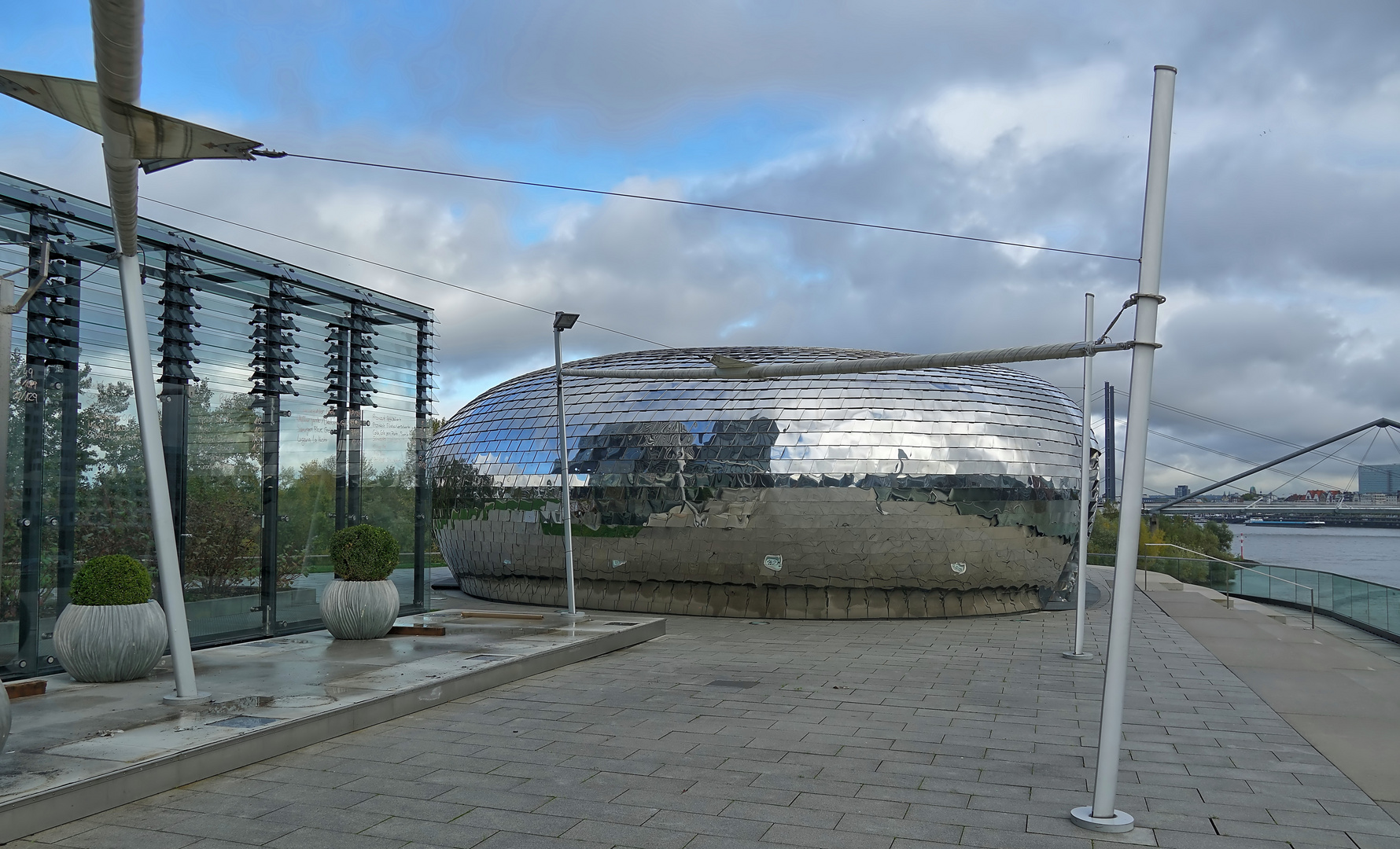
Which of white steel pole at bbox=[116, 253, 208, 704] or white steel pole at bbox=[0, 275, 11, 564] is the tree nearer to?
white steel pole at bbox=[116, 253, 208, 704]

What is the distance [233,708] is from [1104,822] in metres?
7.64

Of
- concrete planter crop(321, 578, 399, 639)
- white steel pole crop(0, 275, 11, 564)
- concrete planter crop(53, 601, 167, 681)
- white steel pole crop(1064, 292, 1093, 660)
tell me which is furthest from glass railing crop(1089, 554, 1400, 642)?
white steel pole crop(0, 275, 11, 564)

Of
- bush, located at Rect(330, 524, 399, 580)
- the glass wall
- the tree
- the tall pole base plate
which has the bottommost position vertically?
the tree

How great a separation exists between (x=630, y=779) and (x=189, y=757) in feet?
11.4

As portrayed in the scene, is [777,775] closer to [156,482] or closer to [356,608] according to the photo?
[156,482]

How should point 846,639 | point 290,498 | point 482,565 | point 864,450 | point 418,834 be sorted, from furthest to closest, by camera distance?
1. point 482,565
2. point 864,450
3. point 846,639
4. point 290,498
5. point 418,834

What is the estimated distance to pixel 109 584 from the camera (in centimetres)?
1103

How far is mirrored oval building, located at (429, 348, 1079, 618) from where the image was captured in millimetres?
21188

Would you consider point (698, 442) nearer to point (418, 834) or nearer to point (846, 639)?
point (846, 639)

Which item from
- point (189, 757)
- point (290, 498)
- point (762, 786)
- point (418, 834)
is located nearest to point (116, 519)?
point (290, 498)

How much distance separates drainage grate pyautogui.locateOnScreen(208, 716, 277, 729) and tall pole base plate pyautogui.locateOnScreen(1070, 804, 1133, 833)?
22.0ft

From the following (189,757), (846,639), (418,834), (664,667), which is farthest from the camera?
(846,639)

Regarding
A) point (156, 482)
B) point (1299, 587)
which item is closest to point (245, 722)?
point (156, 482)

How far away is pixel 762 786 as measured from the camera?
26.5 ft
